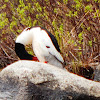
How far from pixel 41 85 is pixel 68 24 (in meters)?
3.50

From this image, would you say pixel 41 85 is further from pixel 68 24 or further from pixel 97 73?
pixel 68 24

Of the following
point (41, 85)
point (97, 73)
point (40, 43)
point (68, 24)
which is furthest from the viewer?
point (68, 24)

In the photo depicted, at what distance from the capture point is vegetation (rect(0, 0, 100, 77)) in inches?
292

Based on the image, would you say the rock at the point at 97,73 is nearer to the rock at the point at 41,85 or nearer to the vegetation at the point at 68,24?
the vegetation at the point at 68,24

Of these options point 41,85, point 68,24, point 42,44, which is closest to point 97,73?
point 42,44

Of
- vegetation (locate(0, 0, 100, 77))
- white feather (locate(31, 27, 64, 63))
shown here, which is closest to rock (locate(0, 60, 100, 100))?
white feather (locate(31, 27, 64, 63))

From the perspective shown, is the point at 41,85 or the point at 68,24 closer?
the point at 41,85

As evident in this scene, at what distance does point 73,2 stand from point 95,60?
148 cm

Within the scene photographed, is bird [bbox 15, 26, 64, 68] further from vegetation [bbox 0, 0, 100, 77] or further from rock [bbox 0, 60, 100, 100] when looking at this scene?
rock [bbox 0, 60, 100, 100]

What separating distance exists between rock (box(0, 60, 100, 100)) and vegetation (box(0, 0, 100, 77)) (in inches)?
85.5

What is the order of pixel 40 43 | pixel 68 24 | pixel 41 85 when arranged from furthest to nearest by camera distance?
pixel 68 24 < pixel 40 43 < pixel 41 85

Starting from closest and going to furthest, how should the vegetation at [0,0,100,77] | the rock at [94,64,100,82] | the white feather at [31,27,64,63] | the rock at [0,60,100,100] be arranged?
the rock at [0,60,100,100] < the white feather at [31,27,64,63] < the rock at [94,64,100,82] < the vegetation at [0,0,100,77]

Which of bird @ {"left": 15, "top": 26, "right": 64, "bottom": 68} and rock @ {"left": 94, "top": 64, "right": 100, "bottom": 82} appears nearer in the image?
bird @ {"left": 15, "top": 26, "right": 64, "bottom": 68}

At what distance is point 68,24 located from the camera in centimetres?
801
